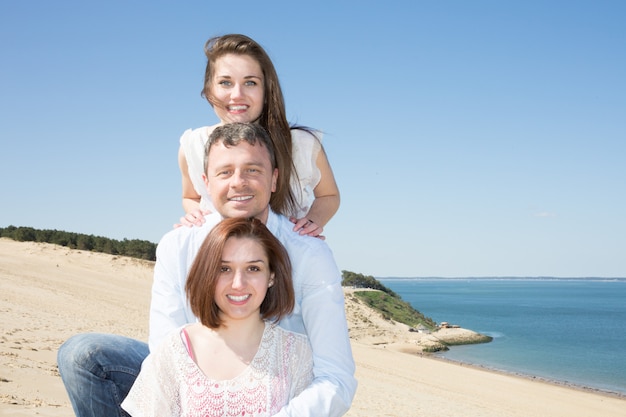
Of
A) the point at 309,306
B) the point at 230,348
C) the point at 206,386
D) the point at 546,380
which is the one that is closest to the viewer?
the point at 206,386

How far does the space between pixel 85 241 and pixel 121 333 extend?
1905cm

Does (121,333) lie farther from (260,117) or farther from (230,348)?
(230,348)

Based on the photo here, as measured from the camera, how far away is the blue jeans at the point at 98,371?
9.19ft

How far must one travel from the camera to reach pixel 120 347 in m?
2.86

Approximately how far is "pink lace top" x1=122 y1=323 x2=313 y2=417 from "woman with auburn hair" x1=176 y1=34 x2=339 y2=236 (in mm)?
929

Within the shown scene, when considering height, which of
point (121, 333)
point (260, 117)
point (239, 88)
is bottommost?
point (121, 333)

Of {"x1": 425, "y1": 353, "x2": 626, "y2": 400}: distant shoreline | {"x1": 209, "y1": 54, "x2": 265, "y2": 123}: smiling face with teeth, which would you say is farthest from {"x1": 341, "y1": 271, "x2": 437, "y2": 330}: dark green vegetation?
{"x1": 209, "y1": 54, "x2": 265, "y2": 123}: smiling face with teeth

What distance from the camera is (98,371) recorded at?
2.80 m

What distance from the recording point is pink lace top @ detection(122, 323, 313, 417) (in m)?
2.45

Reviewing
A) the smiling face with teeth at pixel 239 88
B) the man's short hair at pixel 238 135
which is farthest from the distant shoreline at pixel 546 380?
the man's short hair at pixel 238 135

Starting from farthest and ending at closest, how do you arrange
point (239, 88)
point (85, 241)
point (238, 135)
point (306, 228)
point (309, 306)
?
point (85, 241), point (239, 88), point (306, 228), point (238, 135), point (309, 306)

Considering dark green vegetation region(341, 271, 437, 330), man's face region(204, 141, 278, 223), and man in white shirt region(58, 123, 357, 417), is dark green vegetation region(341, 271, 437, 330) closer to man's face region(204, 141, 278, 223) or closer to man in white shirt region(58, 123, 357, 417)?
Result: man in white shirt region(58, 123, 357, 417)

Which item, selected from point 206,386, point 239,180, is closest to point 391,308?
point 239,180

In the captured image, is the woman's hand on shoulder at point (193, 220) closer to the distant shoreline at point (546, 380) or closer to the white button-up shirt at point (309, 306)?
the white button-up shirt at point (309, 306)
